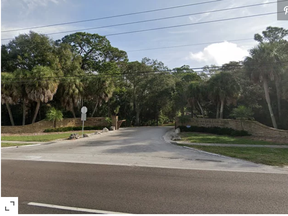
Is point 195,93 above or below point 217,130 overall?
above

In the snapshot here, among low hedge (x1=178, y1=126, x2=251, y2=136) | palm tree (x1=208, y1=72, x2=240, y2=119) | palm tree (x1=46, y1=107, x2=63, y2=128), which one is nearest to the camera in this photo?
low hedge (x1=178, y1=126, x2=251, y2=136)

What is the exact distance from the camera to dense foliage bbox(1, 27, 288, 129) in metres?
20.0

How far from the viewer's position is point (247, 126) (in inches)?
746

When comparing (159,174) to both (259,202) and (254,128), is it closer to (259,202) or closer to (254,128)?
(259,202)

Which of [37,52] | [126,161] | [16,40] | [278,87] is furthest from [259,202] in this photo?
[16,40]

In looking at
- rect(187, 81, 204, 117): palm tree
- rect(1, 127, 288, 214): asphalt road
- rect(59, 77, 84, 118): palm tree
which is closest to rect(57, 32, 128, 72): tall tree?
rect(59, 77, 84, 118): palm tree

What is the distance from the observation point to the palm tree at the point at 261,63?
733 inches

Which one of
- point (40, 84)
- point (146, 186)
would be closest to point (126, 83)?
point (40, 84)

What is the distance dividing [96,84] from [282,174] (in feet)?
75.9

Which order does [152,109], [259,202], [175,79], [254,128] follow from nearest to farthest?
1. [259,202]
2. [254,128]
3. [175,79]
4. [152,109]

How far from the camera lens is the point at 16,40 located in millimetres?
25594

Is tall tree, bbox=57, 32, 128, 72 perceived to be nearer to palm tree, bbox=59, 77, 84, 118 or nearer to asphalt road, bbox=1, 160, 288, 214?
palm tree, bbox=59, 77, 84, 118

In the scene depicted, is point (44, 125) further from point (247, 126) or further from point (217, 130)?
point (247, 126)

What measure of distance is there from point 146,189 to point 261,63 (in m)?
18.5
